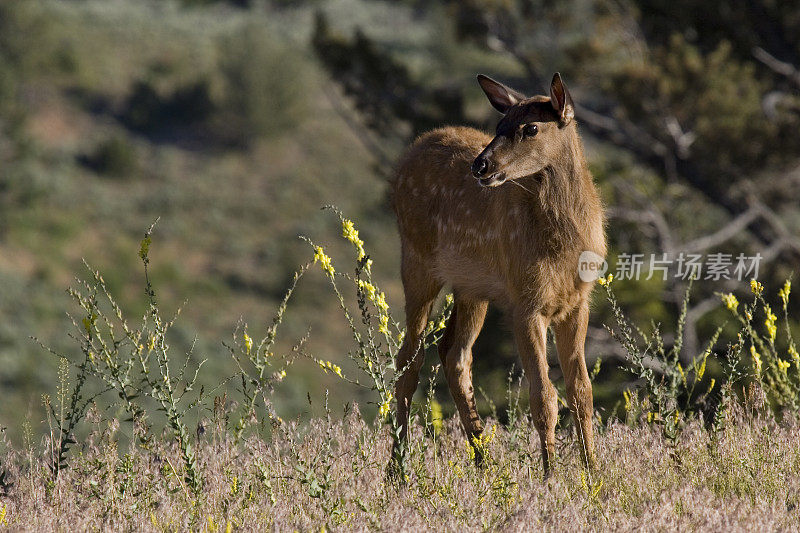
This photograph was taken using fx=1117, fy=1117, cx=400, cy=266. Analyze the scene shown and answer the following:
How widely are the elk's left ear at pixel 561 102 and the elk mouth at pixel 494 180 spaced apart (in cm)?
56

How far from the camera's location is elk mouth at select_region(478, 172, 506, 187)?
21.0 ft

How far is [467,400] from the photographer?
7445 millimetres

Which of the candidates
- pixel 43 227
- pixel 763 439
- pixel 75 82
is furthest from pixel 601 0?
pixel 75 82

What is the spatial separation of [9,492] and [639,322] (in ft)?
42.0

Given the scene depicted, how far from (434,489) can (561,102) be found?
8.11 feet

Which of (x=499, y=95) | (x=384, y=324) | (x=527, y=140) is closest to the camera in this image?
(x=384, y=324)

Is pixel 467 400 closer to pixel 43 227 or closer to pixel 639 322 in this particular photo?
pixel 639 322

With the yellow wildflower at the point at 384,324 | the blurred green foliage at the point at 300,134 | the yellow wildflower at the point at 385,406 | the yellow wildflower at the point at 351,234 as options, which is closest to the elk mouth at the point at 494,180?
the yellow wildflower at the point at 351,234

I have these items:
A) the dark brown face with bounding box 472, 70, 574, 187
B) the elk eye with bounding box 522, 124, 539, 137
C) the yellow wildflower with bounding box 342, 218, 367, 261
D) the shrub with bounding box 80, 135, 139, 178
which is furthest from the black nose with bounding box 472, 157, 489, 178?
the shrub with bounding box 80, 135, 139, 178

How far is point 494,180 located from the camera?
642 centimetres

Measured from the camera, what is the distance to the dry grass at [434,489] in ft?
16.3

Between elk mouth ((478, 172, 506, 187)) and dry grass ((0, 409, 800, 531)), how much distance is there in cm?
139

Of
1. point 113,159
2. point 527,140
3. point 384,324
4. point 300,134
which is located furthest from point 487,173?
point 300,134

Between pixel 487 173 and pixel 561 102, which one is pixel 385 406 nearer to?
pixel 487 173
